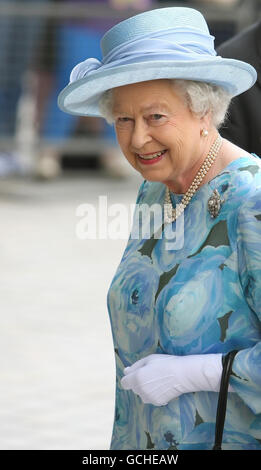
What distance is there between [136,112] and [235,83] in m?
0.23

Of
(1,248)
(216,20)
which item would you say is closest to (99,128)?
(216,20)

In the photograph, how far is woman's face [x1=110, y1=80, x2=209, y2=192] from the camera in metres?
2.31

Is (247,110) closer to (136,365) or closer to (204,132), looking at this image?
(204,132)

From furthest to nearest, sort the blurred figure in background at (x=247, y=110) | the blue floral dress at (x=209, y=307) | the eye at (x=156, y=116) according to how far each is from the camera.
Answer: the blurred figure in background at (x=247, y=110), the eye at (x=156, y=116), the blue floral dress at (x=209, y=307)

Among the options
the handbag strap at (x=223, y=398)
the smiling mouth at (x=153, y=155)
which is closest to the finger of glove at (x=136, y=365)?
the handbag strap at (x=223, y=398)

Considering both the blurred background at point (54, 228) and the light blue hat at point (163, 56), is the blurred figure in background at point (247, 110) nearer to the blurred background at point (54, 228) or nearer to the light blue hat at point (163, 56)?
the light blue hat at point (163, 56)

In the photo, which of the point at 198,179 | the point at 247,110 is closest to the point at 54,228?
the point at 247,110

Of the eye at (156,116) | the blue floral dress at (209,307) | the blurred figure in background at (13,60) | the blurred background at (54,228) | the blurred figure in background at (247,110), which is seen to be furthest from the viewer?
the blurred figure in background at (13,60)

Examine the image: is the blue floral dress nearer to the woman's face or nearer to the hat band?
the woman's face

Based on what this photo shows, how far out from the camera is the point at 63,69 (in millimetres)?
9102

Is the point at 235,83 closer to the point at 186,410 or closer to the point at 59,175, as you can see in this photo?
the point at 186,410

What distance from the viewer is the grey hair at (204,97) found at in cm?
230

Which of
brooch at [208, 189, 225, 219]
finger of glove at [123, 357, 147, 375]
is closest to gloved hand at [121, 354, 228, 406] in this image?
Result: finger of glove at [123, 357, 147, 375]

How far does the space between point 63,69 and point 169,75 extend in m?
6.95
